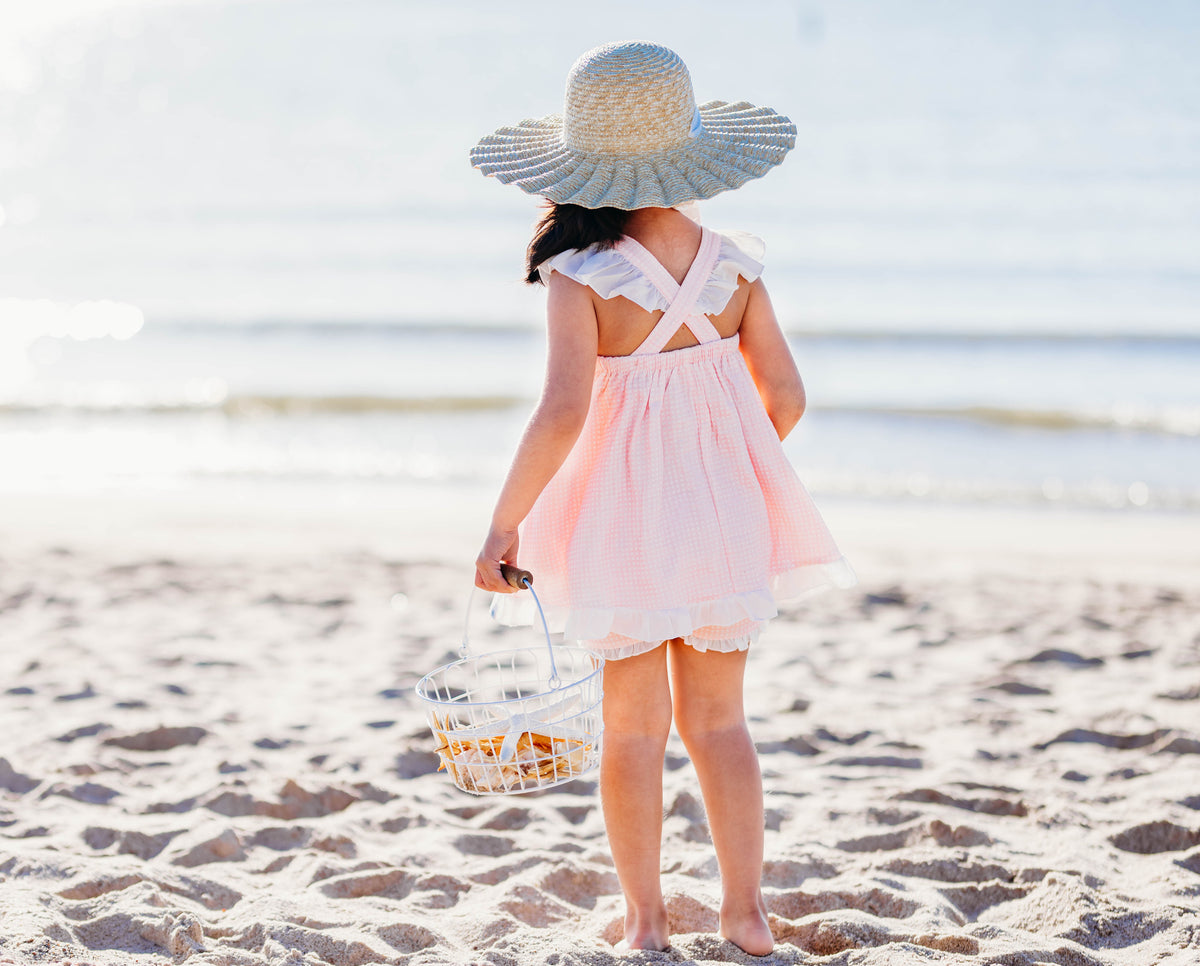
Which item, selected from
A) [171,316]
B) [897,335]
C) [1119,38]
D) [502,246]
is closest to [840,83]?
[1119,38]

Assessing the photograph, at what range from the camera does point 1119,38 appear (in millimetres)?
30656

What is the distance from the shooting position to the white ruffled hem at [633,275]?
2.08 metres

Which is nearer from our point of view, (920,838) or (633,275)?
(633,275)

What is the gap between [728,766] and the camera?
2271 mm

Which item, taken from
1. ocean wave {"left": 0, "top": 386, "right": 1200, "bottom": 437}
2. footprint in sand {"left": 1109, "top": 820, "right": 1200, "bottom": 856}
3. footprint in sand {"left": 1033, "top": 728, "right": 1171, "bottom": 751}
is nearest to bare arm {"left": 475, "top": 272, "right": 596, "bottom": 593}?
footprint in sand {"left": 1109, "top": 820, "right": 1200, "bottom": 856}

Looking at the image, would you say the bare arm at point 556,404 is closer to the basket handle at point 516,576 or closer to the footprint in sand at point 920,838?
the basket handle at point 516,576

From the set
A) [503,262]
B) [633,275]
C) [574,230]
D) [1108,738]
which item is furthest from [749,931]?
[503,262]

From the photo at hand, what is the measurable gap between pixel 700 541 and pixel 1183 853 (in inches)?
59.6

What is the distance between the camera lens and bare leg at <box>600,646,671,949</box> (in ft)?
7.34

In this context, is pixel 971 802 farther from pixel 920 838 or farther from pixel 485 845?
pixel 485 845

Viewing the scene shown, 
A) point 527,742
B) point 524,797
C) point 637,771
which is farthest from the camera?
point 524,797

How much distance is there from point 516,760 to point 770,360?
2.91 ft

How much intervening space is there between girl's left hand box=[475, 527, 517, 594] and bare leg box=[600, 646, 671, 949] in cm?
28

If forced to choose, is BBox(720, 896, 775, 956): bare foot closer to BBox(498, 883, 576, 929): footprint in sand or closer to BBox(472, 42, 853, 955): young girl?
BBox(472, 42, 853, 955): young girl
